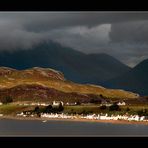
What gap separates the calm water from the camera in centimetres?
1098

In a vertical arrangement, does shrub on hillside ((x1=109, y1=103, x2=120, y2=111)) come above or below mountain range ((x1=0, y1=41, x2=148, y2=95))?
below

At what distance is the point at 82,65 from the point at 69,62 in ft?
1.44

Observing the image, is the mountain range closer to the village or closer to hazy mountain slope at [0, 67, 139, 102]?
hazy mountain slope at [0, 67, 139, 102]

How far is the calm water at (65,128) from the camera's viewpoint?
1098cm

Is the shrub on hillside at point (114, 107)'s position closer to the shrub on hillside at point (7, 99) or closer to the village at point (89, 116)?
the village at point (89, 116)

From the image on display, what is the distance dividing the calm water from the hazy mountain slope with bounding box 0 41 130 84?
130cm

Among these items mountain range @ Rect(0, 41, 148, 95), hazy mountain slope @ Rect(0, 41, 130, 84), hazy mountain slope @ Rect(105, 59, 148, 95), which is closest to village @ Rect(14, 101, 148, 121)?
hazy mountain slope @ Rect(105, 59, 148, 95)

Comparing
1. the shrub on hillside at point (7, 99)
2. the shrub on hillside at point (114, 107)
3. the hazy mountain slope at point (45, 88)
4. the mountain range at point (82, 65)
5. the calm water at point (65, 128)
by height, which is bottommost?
the calm water at point (65, 128)

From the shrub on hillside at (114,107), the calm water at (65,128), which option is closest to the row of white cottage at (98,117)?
the shrub on hillside at (114,107)
